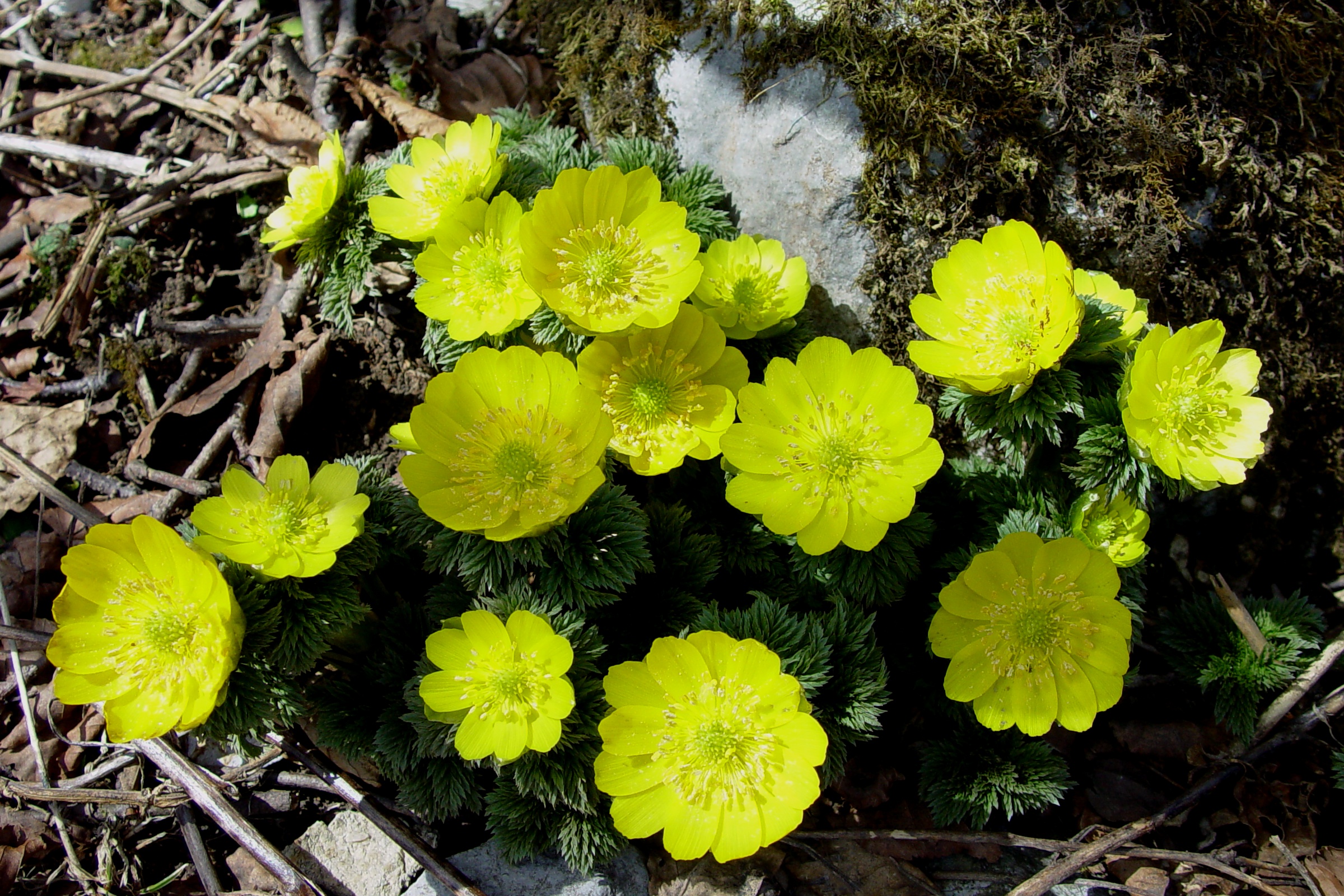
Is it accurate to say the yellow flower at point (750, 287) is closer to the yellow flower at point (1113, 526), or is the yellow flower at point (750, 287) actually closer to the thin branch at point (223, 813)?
the yellow flower at point (1113, 526)

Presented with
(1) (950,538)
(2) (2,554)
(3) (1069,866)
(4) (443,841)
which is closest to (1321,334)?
(1) (950,538)

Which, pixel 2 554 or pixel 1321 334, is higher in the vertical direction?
pixel 1321 334

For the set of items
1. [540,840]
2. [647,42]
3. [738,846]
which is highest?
[647,42]

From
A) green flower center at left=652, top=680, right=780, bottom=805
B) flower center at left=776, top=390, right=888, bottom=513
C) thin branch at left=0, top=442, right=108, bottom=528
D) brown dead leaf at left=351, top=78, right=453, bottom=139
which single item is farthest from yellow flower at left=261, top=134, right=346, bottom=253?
green flower center at left=652, top=680, right=780, bottom=805

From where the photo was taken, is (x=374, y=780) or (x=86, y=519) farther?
(x=86, y=519)

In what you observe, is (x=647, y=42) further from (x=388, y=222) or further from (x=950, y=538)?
(x=950, y=538)

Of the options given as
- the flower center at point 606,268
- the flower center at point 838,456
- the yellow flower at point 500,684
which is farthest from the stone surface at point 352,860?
the flower center at point 606,268

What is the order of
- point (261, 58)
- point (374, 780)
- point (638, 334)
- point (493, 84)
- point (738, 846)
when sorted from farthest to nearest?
point (261, 58), point (493, 84), point (374, 780), point (638, 334), point (738, 846)

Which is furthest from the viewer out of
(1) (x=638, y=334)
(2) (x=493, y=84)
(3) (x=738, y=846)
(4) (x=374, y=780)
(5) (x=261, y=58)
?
(5) (x=261, y=58)
